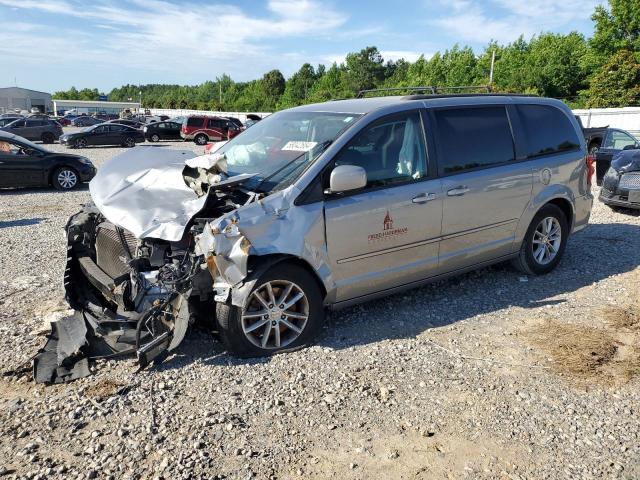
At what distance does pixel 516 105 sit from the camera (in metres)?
5.70

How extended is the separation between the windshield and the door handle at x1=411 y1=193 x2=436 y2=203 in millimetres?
868

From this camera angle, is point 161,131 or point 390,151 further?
point 161,131

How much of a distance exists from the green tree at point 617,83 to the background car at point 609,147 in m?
30.8

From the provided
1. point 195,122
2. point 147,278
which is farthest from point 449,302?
point 195,122

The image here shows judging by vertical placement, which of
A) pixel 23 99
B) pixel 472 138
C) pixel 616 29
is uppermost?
pixel 616 29

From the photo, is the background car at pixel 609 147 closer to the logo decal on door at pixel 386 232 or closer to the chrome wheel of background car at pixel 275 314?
the logo decal on door at pixel 386 232

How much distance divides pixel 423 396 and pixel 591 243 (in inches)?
199

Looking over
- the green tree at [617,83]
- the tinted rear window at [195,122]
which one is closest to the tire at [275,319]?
the tinted rear window at [195,122]

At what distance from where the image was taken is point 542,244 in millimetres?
6008

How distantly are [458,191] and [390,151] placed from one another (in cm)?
79

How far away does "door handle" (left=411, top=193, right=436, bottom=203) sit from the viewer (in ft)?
15.2

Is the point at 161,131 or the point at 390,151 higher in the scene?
the point at 390,151

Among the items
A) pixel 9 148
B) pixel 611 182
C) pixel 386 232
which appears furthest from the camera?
pixel 9 148

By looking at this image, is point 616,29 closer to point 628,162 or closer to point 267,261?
point 628,162
